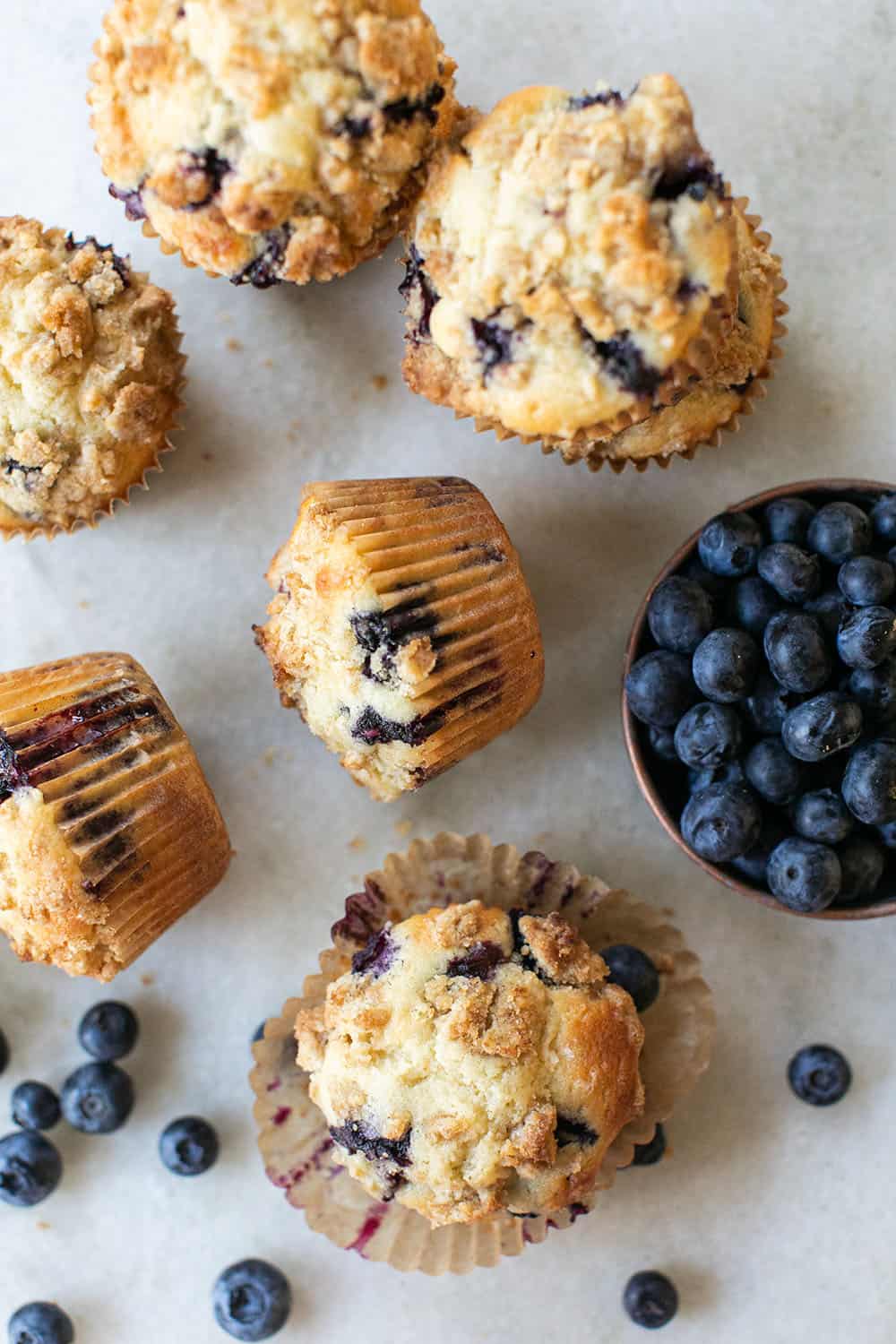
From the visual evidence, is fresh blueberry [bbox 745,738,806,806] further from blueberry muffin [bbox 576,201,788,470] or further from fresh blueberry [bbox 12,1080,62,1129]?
fresh blueberry [bbox 12,1080,62,1129]

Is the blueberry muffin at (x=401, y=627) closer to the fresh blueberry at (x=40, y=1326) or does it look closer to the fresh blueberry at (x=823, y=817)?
the fresh blueberry at (x=823, y=817)

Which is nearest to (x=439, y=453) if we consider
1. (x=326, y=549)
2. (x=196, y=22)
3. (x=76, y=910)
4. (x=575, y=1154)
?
(x=326, y=549)

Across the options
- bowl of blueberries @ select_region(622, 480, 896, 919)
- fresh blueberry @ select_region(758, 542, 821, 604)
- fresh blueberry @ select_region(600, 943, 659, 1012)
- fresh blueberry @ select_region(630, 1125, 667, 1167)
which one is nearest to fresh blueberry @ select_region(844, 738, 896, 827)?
bowl of blueberries @ select_region(622, 480, 896, 919)

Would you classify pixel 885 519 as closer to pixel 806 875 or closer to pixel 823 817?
pixel 823 817

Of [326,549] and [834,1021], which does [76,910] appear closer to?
[326,549]

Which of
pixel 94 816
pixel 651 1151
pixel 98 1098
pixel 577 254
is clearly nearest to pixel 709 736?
pixel 577 254

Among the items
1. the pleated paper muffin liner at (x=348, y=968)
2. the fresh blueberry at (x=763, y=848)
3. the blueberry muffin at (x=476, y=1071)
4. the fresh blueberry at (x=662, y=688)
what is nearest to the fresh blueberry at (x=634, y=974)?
the pleated paper muffin liner at (x=348, y=968)

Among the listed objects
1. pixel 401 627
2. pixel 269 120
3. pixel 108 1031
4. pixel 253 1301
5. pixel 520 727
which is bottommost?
pixel 253 1301
